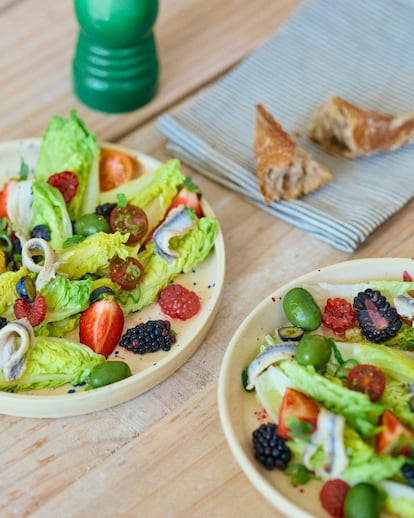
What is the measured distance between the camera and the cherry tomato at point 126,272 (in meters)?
1.78

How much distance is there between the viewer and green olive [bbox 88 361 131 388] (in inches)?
63.7

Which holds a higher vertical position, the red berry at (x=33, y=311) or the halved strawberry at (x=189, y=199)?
the halved strawberry at (x=189, y=199)

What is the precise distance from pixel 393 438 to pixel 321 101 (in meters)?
1.16

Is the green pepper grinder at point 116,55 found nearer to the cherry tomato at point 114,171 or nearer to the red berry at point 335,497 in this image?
the cherry tomato at point 114,171

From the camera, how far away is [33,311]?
5.44 ft

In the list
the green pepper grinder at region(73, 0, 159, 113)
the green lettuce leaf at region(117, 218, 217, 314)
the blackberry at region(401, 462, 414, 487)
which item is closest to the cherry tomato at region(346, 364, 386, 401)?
the blackberry at region(401, 462, 414, 487)

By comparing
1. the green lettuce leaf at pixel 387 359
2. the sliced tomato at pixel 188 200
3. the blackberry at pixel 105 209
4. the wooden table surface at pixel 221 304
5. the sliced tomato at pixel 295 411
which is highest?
the green lettuce leaf at pixel 387 359

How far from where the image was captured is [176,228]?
6.11ft

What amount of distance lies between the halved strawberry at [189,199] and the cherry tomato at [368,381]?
24.4 inches

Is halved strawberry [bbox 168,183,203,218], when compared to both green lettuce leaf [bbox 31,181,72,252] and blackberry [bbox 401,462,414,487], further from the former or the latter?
blackberry [bbox 401,462,414,487]

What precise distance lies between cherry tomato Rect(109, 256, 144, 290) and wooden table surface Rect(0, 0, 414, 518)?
20cm

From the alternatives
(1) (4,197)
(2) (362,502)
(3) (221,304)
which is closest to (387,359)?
(2) (362,502)

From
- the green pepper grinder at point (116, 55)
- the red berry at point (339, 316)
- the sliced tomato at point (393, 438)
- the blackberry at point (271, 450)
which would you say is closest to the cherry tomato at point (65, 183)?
the green pepper grinder at point (116, 55)

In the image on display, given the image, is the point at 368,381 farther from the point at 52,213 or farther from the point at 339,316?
the point at 52,213
